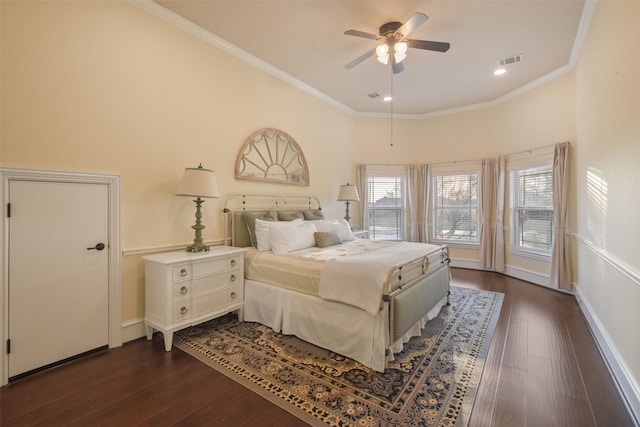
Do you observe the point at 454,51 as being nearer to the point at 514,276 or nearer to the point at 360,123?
the point at 360,123

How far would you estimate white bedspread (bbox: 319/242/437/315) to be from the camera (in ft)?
7.73

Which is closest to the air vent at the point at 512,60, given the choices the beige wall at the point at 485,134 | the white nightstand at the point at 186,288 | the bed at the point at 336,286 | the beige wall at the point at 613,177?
the beige wall at the point at 613,177

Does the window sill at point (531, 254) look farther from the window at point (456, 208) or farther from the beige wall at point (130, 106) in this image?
the beige wall at point (130, 106)

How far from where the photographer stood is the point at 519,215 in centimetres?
533

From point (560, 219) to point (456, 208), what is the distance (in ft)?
6.49

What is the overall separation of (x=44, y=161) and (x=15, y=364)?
5.28 ft

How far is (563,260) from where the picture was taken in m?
4.39

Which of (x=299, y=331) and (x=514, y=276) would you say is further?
(x=514, y=276)

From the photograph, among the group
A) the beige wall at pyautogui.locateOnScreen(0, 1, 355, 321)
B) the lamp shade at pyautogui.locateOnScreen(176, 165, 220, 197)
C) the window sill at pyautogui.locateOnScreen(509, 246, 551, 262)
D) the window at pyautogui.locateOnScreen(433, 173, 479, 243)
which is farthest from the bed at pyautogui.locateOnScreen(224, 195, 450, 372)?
the window at pyautogui.locateOnScreen(433, 173, 479, 243)

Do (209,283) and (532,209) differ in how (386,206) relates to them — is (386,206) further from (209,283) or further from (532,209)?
(209,283)

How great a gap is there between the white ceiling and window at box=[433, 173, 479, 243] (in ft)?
5.88

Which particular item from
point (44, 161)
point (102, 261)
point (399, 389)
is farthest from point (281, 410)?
point (44, 161)

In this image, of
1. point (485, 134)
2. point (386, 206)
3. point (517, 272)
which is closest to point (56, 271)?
point (386, 206)

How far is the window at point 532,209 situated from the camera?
483 centimetres
